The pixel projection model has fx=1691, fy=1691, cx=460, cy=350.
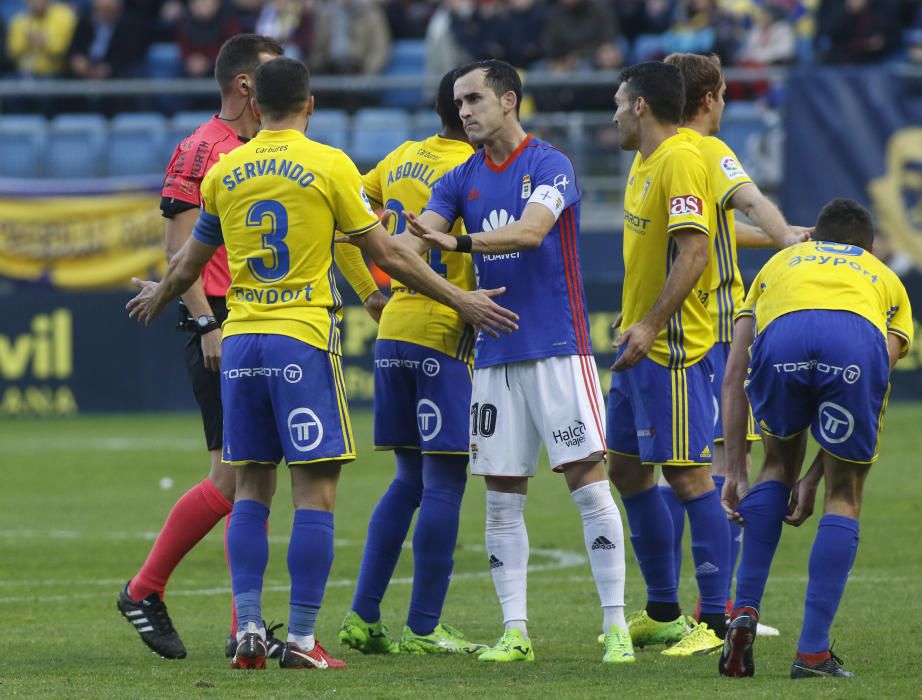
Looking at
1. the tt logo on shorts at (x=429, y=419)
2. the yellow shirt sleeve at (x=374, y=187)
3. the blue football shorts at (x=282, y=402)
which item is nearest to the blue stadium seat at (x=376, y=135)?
the yellow shirt sleeve at (x=374, y=187)

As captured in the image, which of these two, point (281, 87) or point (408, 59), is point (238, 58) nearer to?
point (281, 87)

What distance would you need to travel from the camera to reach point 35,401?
19688 mm

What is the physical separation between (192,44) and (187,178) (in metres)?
14.7

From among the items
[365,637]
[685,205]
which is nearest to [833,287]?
[685,205]

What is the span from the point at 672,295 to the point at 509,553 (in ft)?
3.96

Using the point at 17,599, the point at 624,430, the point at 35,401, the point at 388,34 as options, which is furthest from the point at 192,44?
the point at 624,430

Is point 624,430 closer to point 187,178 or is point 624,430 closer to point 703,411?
point 703,411

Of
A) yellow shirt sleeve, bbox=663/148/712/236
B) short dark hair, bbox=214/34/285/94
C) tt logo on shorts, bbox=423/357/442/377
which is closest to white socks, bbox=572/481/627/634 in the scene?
tt logo on shorts, bbox=423/357/442/377

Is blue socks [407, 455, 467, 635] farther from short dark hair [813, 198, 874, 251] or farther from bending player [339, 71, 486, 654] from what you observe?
short dark hair [813, 198, 874, 251]

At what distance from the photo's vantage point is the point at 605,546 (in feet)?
21.5

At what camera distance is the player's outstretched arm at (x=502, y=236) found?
646cm

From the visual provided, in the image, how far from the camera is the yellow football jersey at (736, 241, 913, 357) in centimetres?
607

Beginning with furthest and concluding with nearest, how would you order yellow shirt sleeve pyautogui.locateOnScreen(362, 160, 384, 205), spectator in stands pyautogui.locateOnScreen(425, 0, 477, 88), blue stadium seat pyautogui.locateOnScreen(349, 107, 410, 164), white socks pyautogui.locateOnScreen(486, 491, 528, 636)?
spectator in stands pyautogui.locateOnScreen(425, 0, 477, 88) → blue stadium seat pyautogui.locateOnScreen(349, 107, 410, 164) → yellow shirt sleeve pyautogui.locateOnScreen(362, 160, 384, 205) → white socks pyautogui.locateOnScreen(486, 491, 528, 636)

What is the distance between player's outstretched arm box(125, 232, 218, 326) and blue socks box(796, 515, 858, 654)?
257 cm
